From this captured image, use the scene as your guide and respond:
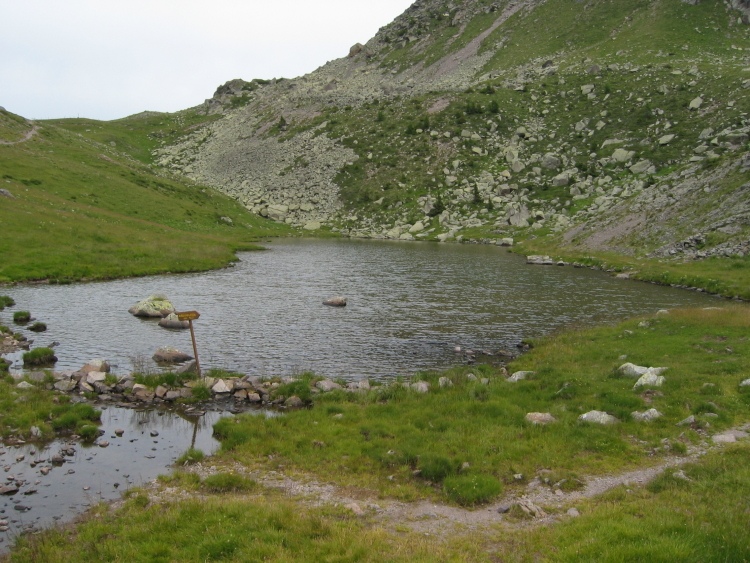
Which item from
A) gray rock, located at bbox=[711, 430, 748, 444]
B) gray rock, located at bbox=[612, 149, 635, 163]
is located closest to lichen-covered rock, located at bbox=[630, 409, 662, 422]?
gray rock, located at bbox=[711, 430, 748, 444]

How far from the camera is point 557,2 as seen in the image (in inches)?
7082

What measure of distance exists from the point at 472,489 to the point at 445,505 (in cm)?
96

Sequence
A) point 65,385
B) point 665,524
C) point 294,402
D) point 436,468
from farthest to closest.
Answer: point 65,385
point 294,402
point 436,468
point 665,524

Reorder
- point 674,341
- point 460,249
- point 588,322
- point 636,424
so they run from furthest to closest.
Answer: point 460,249, point 588,322, point 674,341, point 636,424

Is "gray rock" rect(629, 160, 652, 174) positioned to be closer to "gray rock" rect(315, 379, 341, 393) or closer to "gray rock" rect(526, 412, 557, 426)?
"gray rock" rect(526, 412, 557, 426)

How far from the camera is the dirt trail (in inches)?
520

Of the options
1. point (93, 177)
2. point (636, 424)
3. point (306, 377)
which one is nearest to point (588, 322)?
point (636, 424)

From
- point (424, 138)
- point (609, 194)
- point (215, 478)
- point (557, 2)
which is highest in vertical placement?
point (557, 2)

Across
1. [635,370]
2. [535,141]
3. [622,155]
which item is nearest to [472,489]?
[635,370]

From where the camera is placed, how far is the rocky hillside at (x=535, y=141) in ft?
235

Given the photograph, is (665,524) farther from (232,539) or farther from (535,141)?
(535,141)

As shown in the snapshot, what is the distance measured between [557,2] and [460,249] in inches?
5709

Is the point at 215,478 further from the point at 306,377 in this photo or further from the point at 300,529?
the point at 306,377

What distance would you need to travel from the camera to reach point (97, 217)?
72.6 meters
